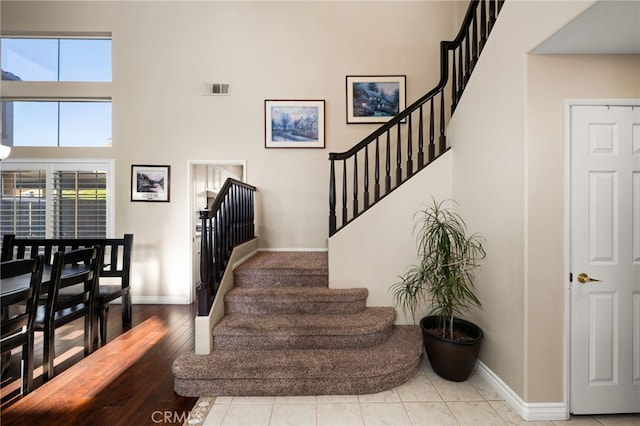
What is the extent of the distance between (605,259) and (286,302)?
2454mm

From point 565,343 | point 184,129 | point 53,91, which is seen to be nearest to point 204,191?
point 184,129

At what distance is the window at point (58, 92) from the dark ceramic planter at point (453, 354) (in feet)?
16.5

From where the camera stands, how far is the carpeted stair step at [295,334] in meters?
2.21

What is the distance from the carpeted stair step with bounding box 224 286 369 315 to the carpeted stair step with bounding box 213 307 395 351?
6.2 inches

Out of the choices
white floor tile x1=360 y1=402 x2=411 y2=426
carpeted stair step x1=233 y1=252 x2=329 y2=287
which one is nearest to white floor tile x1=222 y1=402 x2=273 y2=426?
white floor tile x1=360 y1=402 x2=411 y2=426

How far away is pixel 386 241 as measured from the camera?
8.80ft

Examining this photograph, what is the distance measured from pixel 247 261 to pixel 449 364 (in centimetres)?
230

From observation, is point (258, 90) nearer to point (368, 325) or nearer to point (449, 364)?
point (368, 325)

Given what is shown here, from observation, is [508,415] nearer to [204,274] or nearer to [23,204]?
[204,274]

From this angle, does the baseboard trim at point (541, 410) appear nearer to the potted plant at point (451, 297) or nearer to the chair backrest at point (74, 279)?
the potted plant at point (451, 297)

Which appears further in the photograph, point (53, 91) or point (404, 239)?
point (53, 91)

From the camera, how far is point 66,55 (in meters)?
4.01

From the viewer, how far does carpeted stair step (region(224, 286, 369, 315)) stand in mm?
2486

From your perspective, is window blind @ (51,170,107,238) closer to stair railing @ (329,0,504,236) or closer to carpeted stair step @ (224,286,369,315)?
carpeted stair step @ (224,286,369,315)
